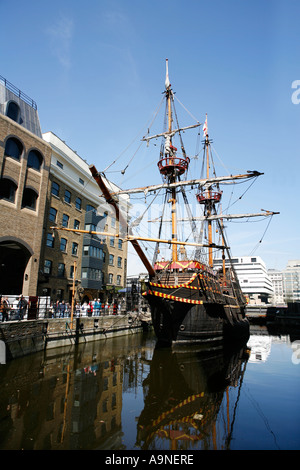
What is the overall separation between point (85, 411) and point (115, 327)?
16656 millimetres

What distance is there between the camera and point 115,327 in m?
24.4

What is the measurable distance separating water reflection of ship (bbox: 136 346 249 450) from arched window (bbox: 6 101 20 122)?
19.6m

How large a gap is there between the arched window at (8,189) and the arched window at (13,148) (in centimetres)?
181

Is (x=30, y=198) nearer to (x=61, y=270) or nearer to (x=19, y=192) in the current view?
(x=19, y=192)

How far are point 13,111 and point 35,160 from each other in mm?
3857

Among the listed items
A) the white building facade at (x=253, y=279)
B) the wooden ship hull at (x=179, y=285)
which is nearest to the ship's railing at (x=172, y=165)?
the wooden ship hull at (x=179, y=285)

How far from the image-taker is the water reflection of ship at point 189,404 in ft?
21.8

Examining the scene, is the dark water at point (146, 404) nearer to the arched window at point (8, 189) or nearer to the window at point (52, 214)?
the arched window at point (8, 189)

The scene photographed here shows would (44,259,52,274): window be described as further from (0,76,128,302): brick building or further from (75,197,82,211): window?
(75,197,82,211): window

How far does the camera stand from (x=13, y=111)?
20.3 m

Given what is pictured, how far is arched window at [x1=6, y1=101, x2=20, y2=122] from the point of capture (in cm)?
1974

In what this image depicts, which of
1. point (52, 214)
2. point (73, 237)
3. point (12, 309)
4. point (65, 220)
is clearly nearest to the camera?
point (12, 309)

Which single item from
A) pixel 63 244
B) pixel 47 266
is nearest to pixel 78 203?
pixel 63 244
